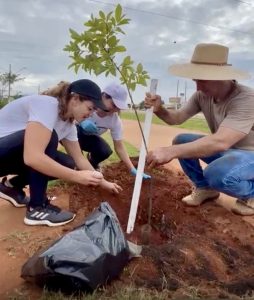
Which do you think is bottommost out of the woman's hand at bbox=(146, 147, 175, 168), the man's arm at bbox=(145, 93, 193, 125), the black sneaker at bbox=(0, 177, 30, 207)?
the black sneaker at bbox=(0, 177, 30, 207)

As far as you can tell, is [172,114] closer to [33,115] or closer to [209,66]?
[209,66]

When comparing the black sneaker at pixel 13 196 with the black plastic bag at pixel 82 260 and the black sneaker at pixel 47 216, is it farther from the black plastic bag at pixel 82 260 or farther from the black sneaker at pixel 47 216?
the black plastic bag at pixel 82 260

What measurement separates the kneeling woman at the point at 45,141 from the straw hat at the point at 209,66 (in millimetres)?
798

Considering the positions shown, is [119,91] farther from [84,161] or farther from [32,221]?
[32,221]

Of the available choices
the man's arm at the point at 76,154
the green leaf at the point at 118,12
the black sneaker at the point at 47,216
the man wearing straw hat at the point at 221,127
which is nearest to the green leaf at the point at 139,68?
the green leaf at the point at 118,12

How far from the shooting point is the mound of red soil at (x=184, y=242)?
2.42m

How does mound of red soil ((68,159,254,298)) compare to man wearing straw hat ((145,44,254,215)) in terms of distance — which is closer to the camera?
mound of red soil ((68,159,254,298))

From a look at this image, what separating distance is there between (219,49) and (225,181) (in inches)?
41.7

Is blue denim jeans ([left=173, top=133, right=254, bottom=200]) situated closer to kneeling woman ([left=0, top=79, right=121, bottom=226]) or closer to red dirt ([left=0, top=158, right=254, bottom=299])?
red dirt ([left=0, top=158, right=254, bottom=299])

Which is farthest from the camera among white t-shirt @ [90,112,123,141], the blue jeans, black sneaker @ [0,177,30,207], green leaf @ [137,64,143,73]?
the blue jeans

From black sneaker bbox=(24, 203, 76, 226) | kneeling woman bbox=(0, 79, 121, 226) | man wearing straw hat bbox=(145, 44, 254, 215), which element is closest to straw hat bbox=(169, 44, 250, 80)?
man wearing straw hat bbox=(145, 44, 254, 215)

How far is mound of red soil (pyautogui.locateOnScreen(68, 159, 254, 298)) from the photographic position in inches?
95.1

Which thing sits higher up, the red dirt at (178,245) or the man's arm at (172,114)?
the man's arm at (172,114)

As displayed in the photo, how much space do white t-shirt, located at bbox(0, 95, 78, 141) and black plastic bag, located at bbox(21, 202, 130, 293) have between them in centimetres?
87
